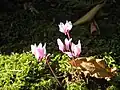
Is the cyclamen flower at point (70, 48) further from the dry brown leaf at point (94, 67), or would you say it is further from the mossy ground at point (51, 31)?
the mossy ground at point (51, 31)

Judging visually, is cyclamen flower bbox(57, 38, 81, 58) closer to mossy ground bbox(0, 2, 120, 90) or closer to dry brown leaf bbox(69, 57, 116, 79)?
dry brown leaf bbox(69, 57, 116, 79)

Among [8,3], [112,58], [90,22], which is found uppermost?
[8,3]

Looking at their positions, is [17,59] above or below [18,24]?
below

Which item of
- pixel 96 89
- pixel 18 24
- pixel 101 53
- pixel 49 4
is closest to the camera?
pixel 96 89

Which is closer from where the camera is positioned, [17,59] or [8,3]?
[17,59]

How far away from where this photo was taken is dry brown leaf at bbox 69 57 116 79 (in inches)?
72.5

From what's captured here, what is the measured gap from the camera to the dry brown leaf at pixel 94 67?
72.5 inches

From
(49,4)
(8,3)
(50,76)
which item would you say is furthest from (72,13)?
(50,76)

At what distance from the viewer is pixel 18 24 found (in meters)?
2.38

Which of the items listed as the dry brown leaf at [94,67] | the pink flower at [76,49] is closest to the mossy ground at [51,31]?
the dry brown leaf at [94,67]

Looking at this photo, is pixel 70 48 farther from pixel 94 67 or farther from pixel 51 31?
pixel 51 31

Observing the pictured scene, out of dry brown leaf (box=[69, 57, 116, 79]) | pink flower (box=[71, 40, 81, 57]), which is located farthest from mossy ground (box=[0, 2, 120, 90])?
pink flower (box=[71, 40, 81, 57])

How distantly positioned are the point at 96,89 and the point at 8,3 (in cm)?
108

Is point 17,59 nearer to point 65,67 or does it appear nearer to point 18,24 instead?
point 65,67
